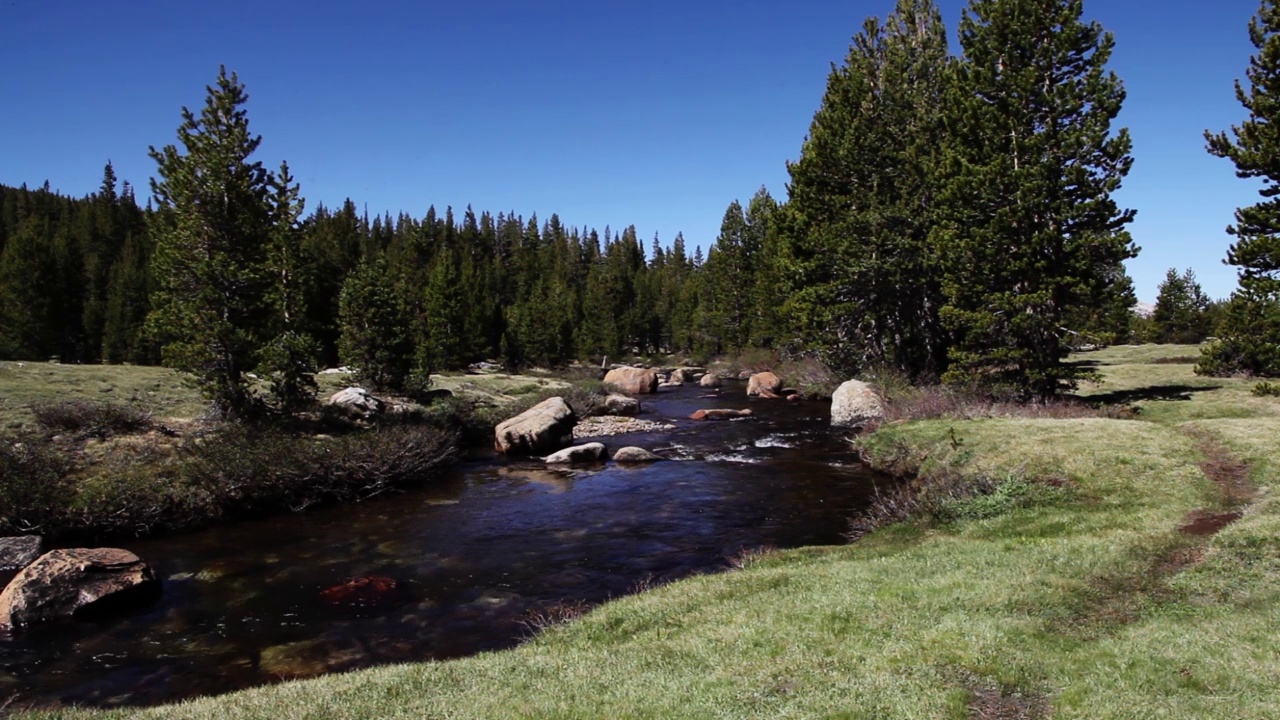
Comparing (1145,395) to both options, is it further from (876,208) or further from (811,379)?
(811,379)

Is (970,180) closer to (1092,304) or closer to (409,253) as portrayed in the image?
(1092,304)

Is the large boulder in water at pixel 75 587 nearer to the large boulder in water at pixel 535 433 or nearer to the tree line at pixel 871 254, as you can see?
the tree line at pixel 871 254

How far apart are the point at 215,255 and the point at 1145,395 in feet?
135

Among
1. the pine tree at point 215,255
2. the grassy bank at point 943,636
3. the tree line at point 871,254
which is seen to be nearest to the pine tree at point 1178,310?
the tree line at point 871,254

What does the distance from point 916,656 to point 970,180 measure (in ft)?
88.1

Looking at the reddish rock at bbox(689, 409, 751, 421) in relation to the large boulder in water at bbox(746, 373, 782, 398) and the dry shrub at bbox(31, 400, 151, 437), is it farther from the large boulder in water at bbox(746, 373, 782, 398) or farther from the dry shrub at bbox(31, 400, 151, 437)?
the dry shrub at bbox(31, 400, 151, 437)

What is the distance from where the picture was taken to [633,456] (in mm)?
31141

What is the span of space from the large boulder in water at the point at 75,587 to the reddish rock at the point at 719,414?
31.9 m

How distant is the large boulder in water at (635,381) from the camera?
65.4 meters

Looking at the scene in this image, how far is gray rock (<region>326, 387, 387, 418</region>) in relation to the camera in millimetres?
32625

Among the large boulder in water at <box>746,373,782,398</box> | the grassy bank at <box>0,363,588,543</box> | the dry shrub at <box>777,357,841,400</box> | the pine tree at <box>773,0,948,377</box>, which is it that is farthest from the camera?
the large boulder in water at <box>746,373,782,398</box>

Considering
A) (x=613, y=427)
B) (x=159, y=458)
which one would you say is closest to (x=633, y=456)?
(x=613, y=427)

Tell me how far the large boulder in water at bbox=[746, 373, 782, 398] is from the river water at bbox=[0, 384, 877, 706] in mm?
24178

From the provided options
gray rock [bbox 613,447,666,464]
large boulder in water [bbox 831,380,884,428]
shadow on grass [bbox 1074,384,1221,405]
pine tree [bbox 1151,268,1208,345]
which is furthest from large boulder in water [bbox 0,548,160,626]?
pine tree [bbox 1151,268,1208,345]
